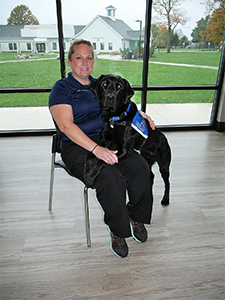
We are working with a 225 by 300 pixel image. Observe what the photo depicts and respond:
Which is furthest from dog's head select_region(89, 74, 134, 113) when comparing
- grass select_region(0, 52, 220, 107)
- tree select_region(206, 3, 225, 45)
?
tree select_region(206, 3, 225, 45)

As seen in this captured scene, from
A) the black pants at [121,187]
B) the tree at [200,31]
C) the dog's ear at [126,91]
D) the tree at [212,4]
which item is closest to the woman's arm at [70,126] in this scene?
the black pants at [121,187]

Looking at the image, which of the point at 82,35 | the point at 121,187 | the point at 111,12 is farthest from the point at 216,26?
the point at 121,187

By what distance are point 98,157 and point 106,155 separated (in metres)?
0.05

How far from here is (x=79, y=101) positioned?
157cm

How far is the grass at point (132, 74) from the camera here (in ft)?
11.5

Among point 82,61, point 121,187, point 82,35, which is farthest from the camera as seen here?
point 82,35

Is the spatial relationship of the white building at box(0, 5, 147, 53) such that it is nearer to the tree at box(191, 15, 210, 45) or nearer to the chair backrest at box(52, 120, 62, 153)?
the tree at box(191, 15, 210, 45)

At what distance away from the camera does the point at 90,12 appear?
130 inches

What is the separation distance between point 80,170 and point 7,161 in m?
1.57

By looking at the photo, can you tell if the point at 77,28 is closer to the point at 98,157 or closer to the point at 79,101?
the point at 79,101

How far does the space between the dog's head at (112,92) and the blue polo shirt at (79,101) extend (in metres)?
0.13

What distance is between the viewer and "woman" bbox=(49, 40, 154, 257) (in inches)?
53.6

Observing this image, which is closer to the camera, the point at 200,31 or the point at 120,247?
the point at 120,247

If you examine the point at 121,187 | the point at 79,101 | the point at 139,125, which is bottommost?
the point at 121,187
